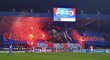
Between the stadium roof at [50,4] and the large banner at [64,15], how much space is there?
8.83 ft

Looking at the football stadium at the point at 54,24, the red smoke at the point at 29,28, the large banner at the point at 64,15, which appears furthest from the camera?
the red smoke at the point at 29,28

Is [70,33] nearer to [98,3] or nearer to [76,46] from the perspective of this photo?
[76,46]

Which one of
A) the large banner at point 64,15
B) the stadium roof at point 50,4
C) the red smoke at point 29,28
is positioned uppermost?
the stadium roof at point 50,4

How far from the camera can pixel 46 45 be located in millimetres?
69438

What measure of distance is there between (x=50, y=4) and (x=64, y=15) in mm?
4342

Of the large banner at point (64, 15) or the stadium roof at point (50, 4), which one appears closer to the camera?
the large banner at point (64, 15)

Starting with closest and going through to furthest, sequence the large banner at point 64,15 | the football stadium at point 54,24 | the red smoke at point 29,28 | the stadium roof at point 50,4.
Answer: the large banner at point 64,15
the football stadium at point 54,24
the stadium roof at point 50,4
the red smoke at point 29,28

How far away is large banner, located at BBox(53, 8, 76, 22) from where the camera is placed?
67.6 metres

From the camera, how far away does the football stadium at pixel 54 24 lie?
2685 inches

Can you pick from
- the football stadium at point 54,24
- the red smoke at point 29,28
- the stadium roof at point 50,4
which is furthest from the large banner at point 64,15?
the red smoke at point 29,28

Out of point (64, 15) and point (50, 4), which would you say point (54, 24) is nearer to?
point (64, 15)

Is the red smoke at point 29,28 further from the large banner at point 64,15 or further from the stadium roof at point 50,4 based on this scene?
the large banner at point 64,15

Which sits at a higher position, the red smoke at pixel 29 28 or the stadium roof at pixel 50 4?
the stadium roof at pixel 50 4

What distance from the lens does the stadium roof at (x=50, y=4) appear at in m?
68.9
